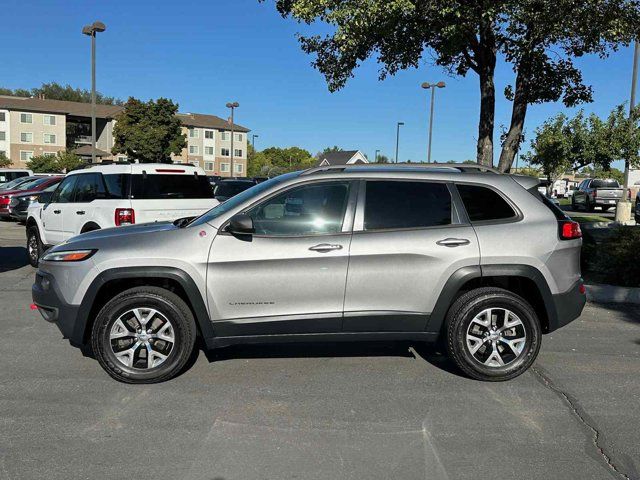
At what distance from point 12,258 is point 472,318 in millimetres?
10082

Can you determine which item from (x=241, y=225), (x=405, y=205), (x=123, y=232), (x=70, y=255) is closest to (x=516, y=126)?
(x=405, y=205)

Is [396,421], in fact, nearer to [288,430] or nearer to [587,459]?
[288,430]

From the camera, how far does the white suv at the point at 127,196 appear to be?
847 cm

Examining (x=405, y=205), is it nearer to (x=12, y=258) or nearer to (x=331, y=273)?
(x=331, y=273)

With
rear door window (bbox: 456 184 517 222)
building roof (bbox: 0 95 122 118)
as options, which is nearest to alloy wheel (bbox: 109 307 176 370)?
rear door window (bbox: 456 184 517 222)

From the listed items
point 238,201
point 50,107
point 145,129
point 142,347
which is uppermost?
point 50,107

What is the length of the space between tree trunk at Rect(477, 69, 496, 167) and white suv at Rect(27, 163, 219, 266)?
530 centimetres

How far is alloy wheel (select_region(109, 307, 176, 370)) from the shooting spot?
14.8 feet

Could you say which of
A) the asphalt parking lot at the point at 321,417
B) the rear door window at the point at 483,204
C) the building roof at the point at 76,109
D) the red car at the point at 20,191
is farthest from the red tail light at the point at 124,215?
the building roof at the point at 76,109

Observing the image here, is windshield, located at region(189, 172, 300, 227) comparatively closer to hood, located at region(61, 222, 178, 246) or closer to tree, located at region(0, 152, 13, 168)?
hood, located at region(61, 222, 178, 246)

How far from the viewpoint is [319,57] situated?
1143cm

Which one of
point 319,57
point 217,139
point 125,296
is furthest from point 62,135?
point 125,296

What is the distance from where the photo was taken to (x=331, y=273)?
448 centimetres

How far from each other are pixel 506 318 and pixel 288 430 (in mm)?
2108
